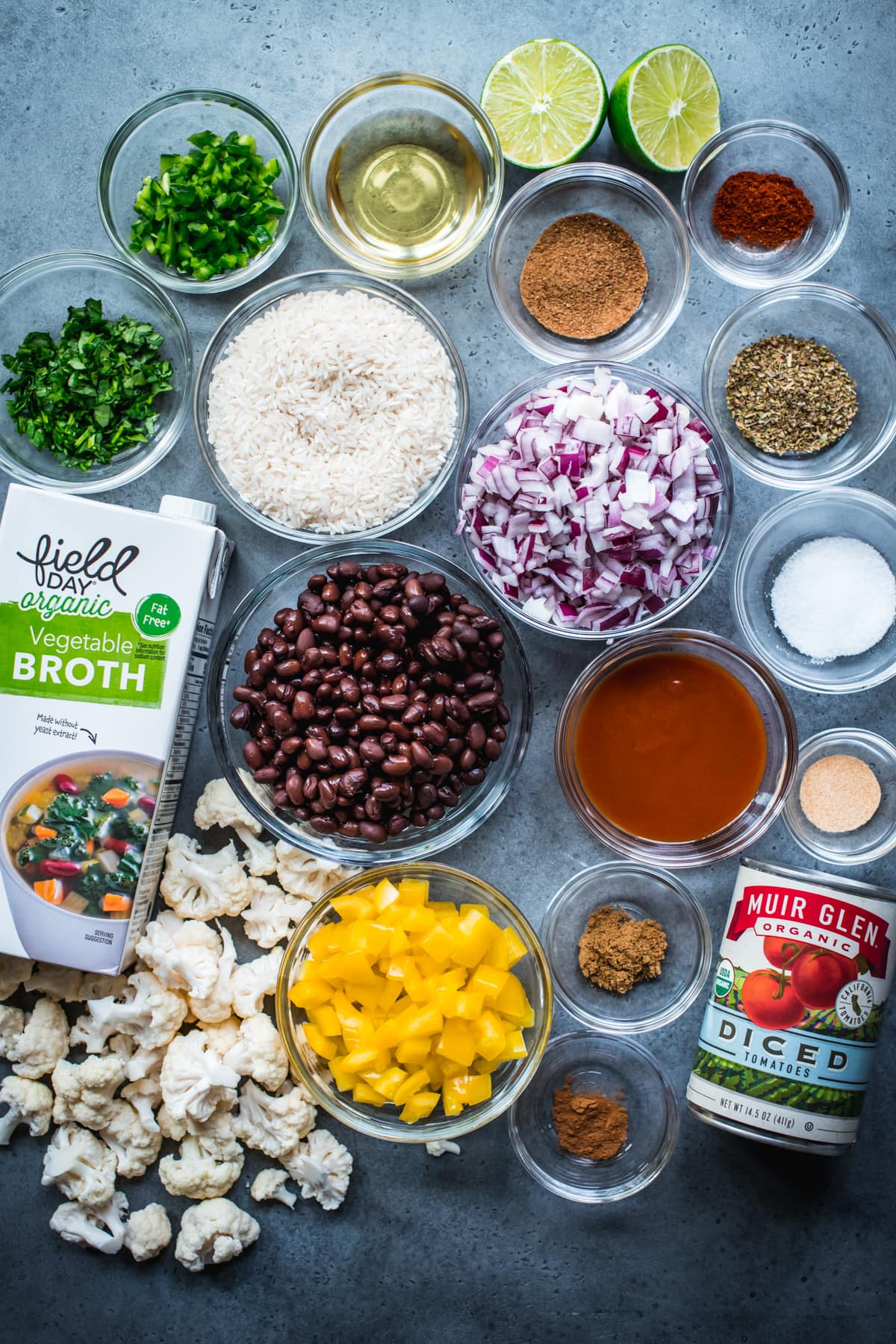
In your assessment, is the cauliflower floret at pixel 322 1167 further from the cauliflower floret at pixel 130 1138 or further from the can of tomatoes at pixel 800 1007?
the can of tomatoes at pixel 800 1007

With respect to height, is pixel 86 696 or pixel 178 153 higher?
pixel 178 153

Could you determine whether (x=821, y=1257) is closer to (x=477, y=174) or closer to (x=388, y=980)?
(x=388, y=980)

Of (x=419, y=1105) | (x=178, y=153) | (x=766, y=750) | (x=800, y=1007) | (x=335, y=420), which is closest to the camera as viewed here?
(x=800, y=1007)

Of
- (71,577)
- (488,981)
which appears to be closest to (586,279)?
(71,577)

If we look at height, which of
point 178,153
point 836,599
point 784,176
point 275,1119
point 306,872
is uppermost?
point 784,176

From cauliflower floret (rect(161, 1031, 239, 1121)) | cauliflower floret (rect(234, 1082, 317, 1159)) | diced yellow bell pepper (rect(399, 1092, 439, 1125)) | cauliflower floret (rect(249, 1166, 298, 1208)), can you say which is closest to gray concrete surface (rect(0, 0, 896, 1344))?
cauliflower floret (rect(249, 1166, 298, 1208))

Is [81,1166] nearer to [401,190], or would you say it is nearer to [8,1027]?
[8,1027]

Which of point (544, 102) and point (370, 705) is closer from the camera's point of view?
point (370, 705)

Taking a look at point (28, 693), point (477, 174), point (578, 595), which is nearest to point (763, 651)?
point (578, 595)
